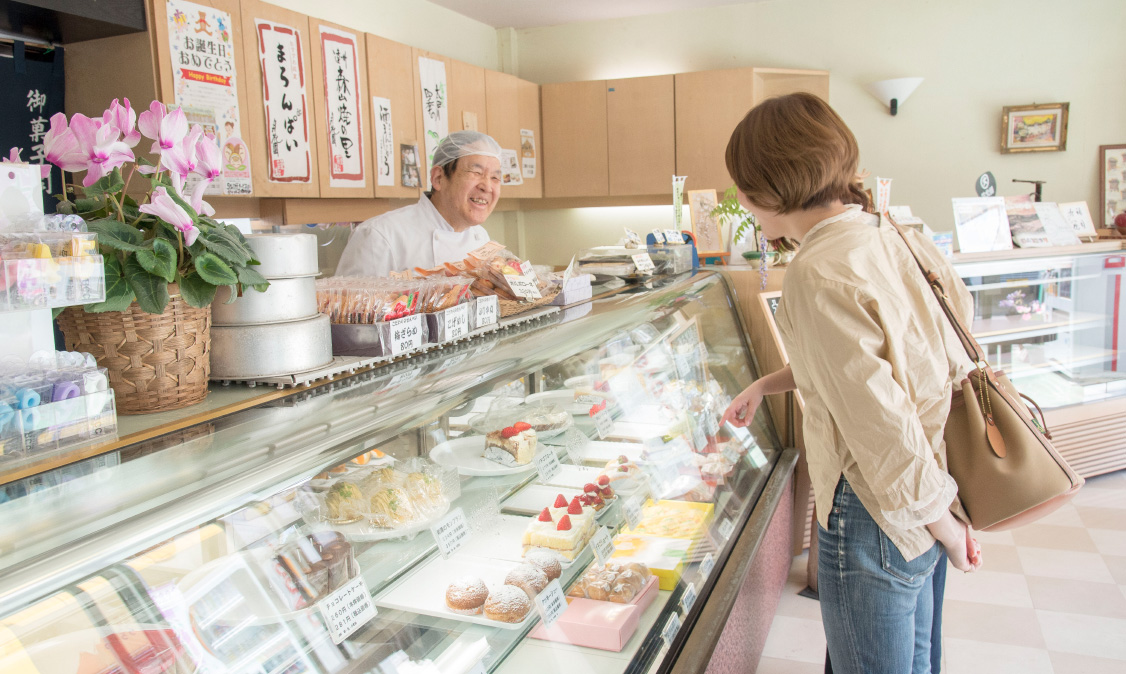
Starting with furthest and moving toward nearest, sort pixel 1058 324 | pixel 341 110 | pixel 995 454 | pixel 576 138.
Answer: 1. pixel 576 138
2. pixel 1058 324
3. pixel 341 110
4. pixel 995 454

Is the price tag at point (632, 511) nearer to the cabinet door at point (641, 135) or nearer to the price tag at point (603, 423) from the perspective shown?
the price tag at point (603, 423)

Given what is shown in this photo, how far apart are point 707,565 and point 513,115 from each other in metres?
4.22

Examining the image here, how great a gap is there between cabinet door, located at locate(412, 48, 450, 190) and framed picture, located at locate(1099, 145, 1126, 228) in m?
4.21

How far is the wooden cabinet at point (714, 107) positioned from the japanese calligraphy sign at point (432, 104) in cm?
174

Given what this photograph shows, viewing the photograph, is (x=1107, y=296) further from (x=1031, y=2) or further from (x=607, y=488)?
(x=607, y=488)

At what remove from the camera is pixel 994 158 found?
5.16 m

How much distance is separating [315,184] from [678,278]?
2.02 metres

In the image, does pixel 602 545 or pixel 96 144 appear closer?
pixel 96 144

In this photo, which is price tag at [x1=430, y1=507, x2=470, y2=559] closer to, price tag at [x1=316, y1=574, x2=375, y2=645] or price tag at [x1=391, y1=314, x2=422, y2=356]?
price tag at [x1=316, y1=574, x2=375, y2=645]

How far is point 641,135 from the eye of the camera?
217 inches

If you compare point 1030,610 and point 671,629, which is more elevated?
point 671,629

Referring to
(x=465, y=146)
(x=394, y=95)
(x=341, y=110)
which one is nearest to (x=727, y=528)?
(x=465, y=146)

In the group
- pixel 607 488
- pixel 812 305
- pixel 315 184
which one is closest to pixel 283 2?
pixel 315 184

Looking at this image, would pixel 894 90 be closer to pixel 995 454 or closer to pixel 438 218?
pixel 438 218
